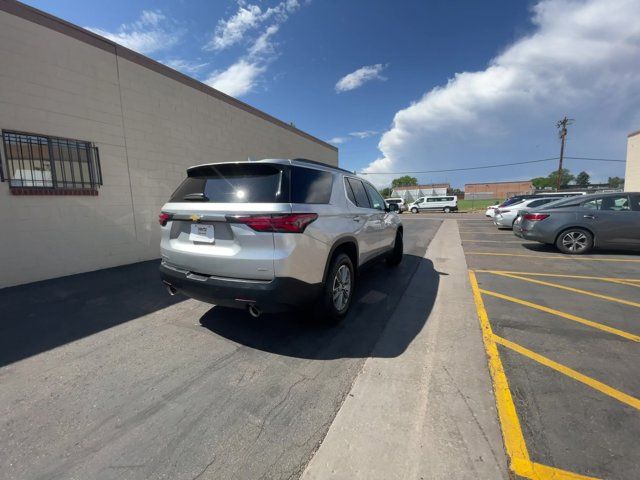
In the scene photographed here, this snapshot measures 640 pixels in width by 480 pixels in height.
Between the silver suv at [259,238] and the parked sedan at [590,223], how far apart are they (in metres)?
6.88

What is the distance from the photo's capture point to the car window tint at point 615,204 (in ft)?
24.2

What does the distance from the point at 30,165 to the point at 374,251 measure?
20.2 ft

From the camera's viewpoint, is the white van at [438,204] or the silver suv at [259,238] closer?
the silver suv at [259,238]

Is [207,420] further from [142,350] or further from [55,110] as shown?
[55,110]

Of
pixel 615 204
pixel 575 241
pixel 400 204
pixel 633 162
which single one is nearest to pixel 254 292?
pixel 400 204

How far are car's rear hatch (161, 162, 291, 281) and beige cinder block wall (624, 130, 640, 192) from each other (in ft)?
90.0

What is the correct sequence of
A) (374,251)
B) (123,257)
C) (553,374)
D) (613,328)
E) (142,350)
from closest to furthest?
(553,374), (142,350), (613,328), (374,251), (123,257)

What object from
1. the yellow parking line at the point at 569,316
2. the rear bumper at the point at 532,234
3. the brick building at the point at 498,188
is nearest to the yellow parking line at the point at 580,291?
the yellow parking line at the point at 569,316

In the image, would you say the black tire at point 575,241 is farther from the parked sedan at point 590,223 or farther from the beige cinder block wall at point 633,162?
the beige cinder block wall at point 633,162

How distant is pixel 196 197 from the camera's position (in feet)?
10.4

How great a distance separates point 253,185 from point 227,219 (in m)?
0.42

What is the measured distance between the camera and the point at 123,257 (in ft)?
22.4

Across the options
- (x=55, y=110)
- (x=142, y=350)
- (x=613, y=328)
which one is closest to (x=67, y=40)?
(x=55, y=110)

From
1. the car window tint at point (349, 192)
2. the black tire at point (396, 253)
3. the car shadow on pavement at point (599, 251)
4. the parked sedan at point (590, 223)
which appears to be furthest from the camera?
the car shadow on pavement at point (599, 251)
